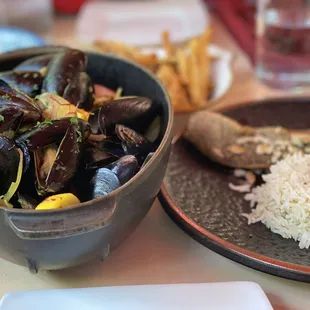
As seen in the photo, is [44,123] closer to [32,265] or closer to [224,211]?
[32,265]

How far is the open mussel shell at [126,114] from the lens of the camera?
2.31 ft

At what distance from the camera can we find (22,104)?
26.3 inches

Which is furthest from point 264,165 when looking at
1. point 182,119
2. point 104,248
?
point 104,248

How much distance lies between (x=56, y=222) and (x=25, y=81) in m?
0.30

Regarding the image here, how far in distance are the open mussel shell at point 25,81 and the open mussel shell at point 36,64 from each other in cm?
3

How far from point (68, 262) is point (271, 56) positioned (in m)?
0.80

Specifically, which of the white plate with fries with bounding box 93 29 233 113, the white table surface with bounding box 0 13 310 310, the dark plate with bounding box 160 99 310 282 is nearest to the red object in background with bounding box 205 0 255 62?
the white plate with fries with bounding box 93 29 233 113

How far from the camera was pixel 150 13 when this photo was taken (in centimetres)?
161

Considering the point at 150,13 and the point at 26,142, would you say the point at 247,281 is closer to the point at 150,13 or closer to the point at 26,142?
the point at 26,142

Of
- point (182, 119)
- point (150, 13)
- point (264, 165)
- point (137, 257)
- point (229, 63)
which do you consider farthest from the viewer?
point (150, 13)

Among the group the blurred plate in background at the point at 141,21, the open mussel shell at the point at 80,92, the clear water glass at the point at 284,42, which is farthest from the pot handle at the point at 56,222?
the blurred plate in background at the point at 141,21

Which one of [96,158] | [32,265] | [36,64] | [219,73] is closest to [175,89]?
[219,73]

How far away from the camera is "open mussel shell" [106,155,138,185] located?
61 centimetres

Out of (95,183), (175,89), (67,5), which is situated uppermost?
(95,183)
